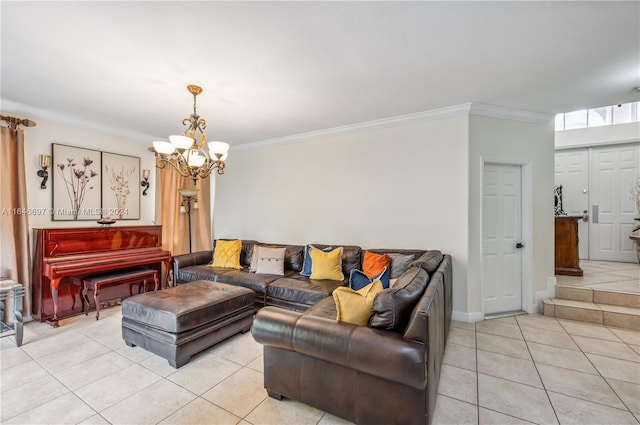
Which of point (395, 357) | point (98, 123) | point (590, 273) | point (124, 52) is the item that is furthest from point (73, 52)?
point (590, 273)

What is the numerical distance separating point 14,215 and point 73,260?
79 centimetres

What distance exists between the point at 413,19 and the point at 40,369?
155 inches

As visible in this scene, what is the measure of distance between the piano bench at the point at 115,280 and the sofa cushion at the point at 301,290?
6.21ft

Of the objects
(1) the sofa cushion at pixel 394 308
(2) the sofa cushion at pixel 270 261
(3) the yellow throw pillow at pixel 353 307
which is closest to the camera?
(1) the sofa cushion at pixel 394 308

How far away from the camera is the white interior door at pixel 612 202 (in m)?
4.96

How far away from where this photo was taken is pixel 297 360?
1810mm

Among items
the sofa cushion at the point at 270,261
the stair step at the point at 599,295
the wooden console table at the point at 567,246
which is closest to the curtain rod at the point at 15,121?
the sofa cushion at the point at 270,261

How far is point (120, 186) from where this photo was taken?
423cm

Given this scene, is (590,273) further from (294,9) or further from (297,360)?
(294,9)

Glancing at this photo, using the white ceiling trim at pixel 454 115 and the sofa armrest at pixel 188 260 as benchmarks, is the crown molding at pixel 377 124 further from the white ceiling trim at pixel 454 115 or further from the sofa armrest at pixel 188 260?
the sofa armrest at pixel 188 260

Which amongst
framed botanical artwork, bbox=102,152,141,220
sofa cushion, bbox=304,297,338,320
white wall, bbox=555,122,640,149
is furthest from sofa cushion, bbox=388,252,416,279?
white wall, bbox=555,122,640,149

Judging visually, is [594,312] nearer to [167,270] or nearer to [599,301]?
[599,301]

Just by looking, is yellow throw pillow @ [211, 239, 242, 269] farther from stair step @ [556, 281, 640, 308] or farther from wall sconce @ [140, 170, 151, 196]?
stair step @ [556, 281, 640, 308]

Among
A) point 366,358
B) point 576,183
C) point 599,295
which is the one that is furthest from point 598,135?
point 366,358
